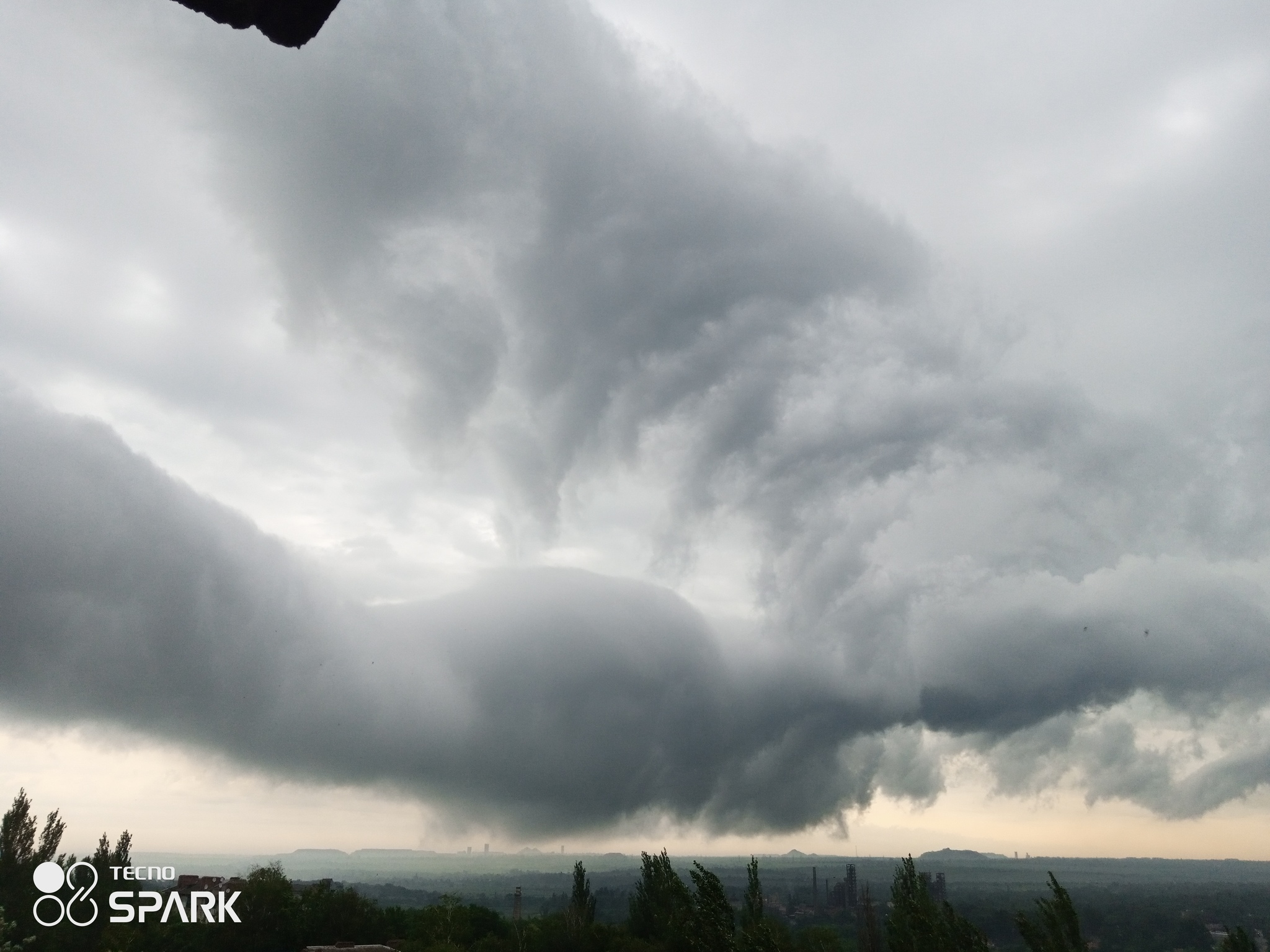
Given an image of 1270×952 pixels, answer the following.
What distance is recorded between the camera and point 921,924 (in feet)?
174

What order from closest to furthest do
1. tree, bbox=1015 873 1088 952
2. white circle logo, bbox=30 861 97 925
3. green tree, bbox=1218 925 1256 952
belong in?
green tree, bbox=1218 925 1256 952 → tree, bbox=1015 873 1088 952 → white circle logo, bbox=30 861 97 925

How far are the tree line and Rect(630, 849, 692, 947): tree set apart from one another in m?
0.14

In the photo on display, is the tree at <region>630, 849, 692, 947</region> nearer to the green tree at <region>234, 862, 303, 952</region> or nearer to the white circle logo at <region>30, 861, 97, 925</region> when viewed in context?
the green tree at <region>234, 862, 303, 952</region>

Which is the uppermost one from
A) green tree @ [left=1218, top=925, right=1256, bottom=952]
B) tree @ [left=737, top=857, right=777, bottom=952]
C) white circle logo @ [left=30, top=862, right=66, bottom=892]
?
white circle logo @ [left=30, top=862, right=66, bottom=892]

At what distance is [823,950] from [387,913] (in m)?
66.0

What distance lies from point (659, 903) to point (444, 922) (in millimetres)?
27446

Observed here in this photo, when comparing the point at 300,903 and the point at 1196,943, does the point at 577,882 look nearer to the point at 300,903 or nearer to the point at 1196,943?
the point at 300,903

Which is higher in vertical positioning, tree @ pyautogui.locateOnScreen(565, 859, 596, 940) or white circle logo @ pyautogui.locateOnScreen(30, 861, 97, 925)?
white circle logo @ pyautogui.locateOnScreen(30, 861, 97, 925)

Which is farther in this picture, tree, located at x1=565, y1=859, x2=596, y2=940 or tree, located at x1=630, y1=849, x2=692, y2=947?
tree, located at x1=565, y1=859, x2=596, y2=940

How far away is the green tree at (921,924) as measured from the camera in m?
47.0

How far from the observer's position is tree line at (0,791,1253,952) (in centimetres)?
5859

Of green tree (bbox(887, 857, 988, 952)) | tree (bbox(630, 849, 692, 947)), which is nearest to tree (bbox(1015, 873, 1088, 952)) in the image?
green tree (bbox(887, 857, 988, 952))

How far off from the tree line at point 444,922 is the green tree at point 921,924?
162 millimetres

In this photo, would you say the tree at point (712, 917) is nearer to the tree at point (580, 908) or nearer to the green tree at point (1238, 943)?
the tree at point (580, 908)
